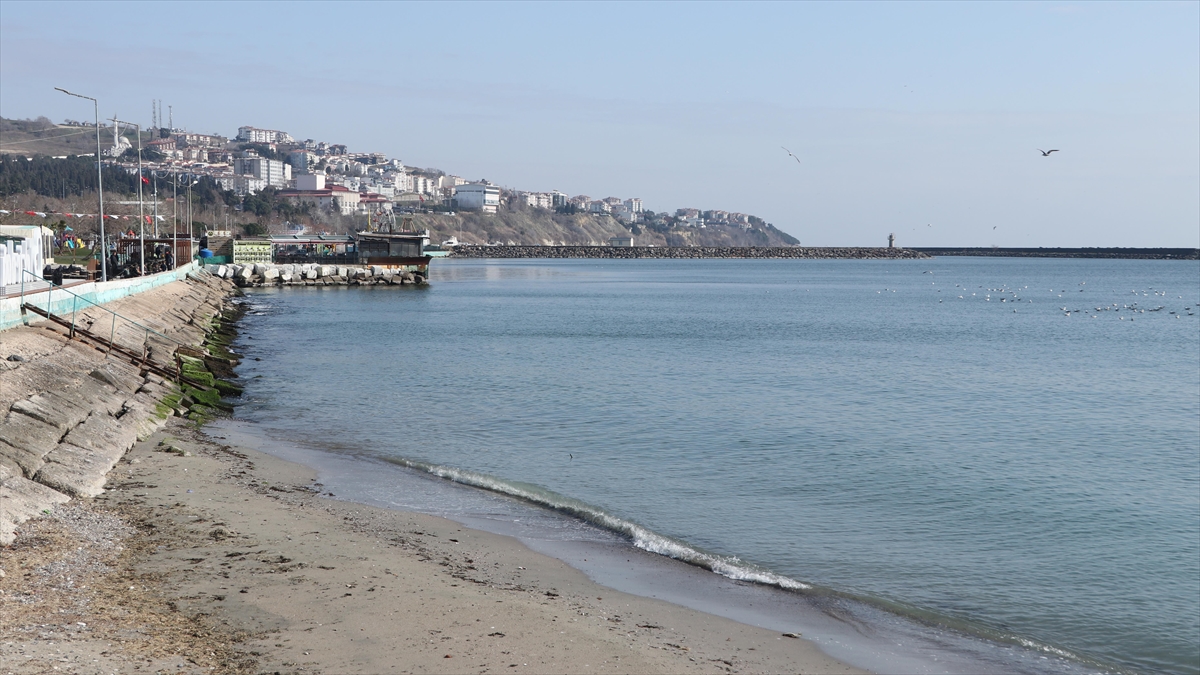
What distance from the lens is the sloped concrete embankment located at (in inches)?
466

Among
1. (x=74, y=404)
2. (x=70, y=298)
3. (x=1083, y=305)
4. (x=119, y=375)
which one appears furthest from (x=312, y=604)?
(x=1083, y=305)

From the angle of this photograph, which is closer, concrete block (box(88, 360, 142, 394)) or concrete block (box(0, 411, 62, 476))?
concrete block (box(0, 411, 62, 476))

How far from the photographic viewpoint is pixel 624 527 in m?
13.2

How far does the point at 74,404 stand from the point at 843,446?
523 inches

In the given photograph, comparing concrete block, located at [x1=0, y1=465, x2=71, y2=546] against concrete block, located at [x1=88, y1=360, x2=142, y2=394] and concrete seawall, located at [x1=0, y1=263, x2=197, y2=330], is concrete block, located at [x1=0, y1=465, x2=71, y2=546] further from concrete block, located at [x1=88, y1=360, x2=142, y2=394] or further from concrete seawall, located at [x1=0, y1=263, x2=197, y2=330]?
concrete seawall, located at [x1=0, y1=263, x2=197, y2=330]

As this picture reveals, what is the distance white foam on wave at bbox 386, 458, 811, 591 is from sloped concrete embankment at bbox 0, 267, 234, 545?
4680 millimetres

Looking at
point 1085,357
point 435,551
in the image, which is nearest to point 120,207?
point 1085,357

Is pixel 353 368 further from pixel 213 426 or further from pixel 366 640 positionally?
pixel 366 640

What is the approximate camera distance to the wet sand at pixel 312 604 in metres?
7.74

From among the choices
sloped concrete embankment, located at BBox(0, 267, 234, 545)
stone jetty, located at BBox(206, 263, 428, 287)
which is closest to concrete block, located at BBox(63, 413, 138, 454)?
sloped concrete embankment, located at BBox(0, 267, 234, 545)

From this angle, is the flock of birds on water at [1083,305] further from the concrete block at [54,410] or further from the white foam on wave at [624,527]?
the concrete block at [54,410]

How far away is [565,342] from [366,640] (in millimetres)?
33298

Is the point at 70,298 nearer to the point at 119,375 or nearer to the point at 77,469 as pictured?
the point at 119,375

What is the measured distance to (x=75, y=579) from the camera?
905 centimetres
